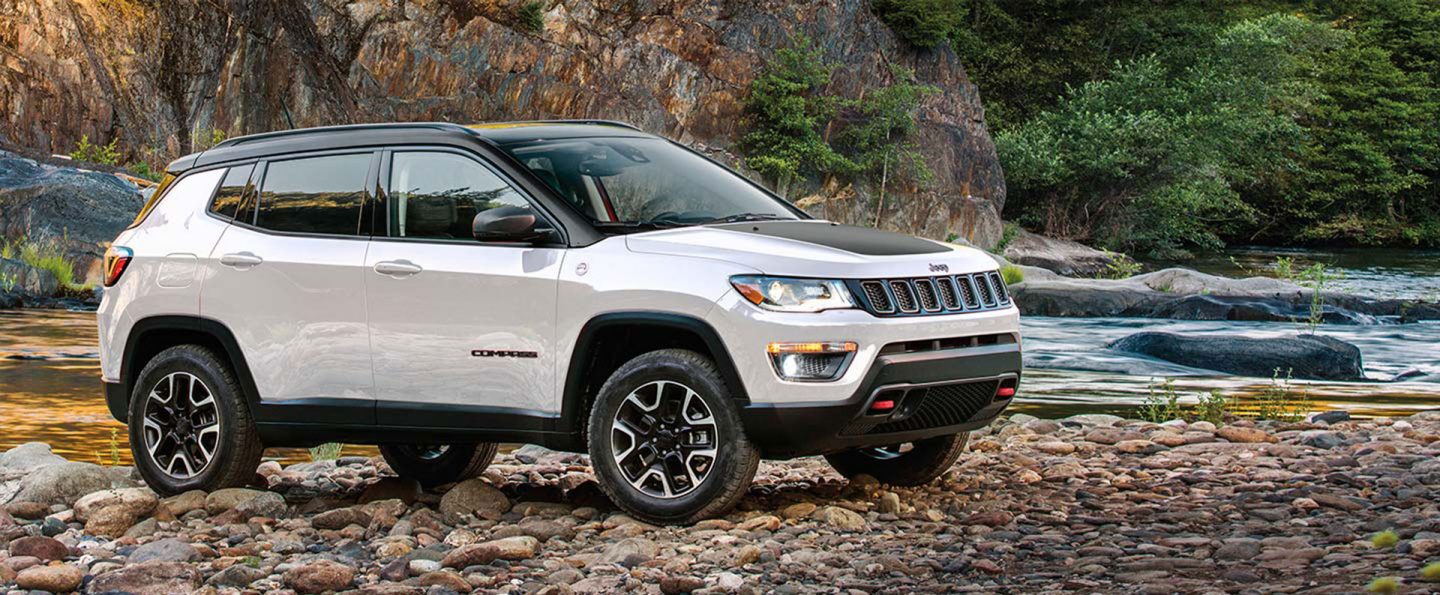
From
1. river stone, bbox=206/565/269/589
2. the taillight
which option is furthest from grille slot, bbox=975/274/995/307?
the taillight

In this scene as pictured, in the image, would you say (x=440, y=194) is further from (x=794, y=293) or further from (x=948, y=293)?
(x=948, y=293)

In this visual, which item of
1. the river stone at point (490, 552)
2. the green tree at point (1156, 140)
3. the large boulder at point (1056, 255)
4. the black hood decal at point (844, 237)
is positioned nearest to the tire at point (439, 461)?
the river stone at point (490, 552)

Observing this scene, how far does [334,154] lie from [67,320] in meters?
14.5

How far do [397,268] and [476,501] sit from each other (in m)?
1.22

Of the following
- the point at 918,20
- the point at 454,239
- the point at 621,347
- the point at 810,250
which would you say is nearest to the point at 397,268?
the point at 454,239

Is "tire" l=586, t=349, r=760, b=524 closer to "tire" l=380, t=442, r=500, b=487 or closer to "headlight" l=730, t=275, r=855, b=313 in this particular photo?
"headlight" l=730, t=275, r=855, b=313

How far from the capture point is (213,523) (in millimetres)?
7852

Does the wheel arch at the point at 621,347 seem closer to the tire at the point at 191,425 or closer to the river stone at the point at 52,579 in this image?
the tire at the point at 191,425

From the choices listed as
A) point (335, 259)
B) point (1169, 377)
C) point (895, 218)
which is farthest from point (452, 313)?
point (895, 218)

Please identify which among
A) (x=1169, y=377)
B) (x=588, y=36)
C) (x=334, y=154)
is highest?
(x=588, y=36)

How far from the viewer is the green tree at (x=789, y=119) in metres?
43.9

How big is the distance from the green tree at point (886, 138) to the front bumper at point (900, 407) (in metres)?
Answer: 37.6

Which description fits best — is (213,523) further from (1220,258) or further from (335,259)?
(1220,258)

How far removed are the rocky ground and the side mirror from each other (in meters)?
1.25
